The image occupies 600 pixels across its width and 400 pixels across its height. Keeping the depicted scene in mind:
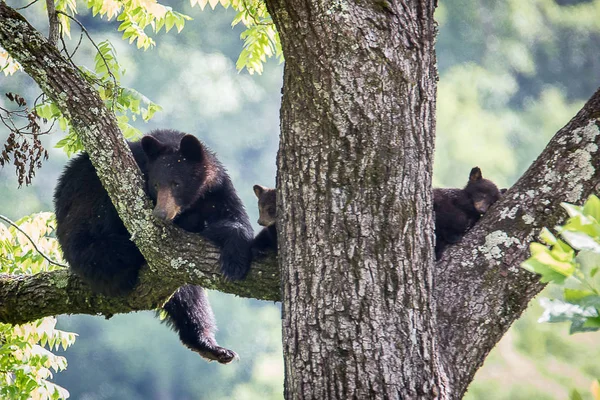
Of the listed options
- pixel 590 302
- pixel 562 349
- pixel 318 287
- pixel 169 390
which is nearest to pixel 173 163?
pixel 318 287

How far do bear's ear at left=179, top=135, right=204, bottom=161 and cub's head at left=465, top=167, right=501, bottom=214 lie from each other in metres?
2.10

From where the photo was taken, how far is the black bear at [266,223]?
4.17 metres

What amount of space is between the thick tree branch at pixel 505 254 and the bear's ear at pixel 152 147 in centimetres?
272

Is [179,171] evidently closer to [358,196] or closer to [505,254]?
[358,196]

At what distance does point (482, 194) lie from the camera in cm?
479

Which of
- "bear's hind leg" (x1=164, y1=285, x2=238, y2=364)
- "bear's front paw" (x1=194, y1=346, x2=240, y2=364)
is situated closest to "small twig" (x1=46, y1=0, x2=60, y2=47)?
"bear's hind leg" (x1=164, y1=285, x2=238, y2=364)

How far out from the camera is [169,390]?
2364cm

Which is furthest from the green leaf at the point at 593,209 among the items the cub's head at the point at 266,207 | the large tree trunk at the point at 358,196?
the cub's head at the point at 266,207

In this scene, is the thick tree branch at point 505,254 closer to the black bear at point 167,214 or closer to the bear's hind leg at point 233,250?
the bear's hind leg at point 233,250

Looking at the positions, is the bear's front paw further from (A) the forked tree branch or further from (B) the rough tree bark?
(B) the rough tree bark

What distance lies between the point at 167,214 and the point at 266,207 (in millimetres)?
1168

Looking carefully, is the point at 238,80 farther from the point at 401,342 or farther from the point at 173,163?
the point at 401,342

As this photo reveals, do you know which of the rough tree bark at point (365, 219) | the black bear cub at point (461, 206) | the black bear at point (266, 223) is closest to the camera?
the rough tree bark at point (365, 219)

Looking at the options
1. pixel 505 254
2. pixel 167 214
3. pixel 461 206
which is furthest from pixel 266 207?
pixel 505 254
